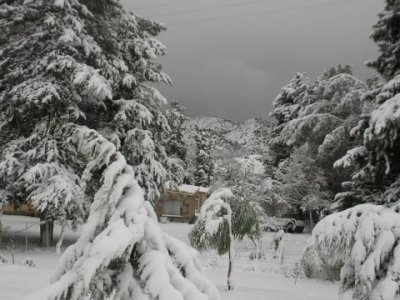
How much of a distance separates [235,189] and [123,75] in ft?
44.9

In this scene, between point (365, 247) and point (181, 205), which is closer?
point (365, 247)

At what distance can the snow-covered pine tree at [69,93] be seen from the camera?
17.4m

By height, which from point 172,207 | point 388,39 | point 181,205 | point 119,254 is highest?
point 388,39

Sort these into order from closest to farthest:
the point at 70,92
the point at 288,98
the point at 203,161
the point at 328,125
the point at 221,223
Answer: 1. the point at 221,223
2. the point at 70,92
3. the point at 328,125
4. the point at 288,98
5. the point at 203,161

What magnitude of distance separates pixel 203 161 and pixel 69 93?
41.9m

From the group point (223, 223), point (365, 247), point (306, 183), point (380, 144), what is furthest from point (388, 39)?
point (306, 183)

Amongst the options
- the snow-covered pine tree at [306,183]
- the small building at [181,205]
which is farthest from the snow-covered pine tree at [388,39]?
the small building at [181,205]

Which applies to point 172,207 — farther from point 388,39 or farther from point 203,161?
point 388,39

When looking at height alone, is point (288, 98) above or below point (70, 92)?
above

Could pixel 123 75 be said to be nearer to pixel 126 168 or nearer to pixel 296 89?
pixel 126 168

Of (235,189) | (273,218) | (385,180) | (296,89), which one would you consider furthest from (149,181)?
(296,89)

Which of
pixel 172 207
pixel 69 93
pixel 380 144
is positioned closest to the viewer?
pixel 380 144

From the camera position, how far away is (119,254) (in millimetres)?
2285

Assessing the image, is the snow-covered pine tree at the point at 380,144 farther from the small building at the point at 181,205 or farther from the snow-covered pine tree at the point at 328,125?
the small building at the point at 181,205
